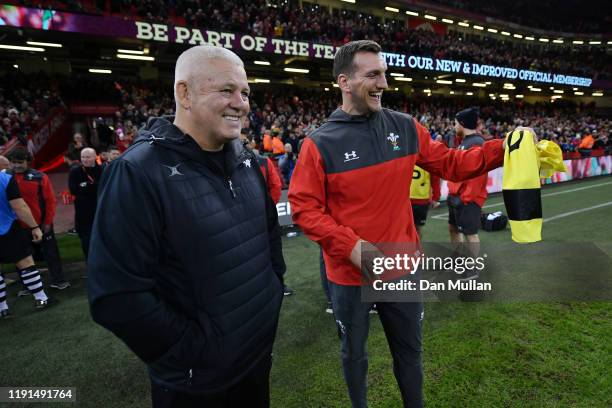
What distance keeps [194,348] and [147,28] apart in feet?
53.6

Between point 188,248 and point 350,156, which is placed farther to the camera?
point 350,156

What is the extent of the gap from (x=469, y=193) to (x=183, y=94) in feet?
12.8

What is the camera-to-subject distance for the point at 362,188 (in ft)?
6.83

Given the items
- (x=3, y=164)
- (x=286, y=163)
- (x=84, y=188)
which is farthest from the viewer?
(x=286, y=163)

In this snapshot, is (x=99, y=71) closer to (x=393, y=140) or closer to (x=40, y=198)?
(x=40, y=198)

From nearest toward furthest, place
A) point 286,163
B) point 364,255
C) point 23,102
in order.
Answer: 1. point 364,255
2. point 286,163
3. point 23,102

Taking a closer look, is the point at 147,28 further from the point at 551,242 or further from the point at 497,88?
the point at 497,88

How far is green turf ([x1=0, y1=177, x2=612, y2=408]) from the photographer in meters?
2.75

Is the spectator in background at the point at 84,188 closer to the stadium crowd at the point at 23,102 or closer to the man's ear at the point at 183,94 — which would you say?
the man's ear at the point at 183,94

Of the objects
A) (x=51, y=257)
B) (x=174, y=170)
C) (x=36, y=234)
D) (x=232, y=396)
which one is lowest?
(x=51, y=257)

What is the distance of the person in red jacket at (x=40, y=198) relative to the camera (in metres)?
4.90

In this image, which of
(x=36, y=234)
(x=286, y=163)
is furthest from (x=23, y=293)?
(x=286, y=163)

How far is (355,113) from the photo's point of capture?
2166 millimetres

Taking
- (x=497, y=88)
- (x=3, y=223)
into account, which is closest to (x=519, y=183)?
(x=3, y=223)
